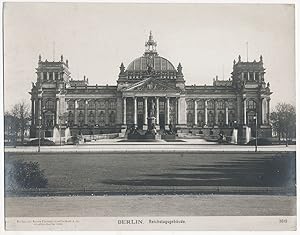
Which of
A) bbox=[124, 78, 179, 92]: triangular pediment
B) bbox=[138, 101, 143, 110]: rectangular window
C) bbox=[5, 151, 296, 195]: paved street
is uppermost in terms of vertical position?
bbox=[124, 78, 179, 92]: triangular pediment

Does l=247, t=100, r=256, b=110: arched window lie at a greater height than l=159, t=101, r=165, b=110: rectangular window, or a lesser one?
lesser

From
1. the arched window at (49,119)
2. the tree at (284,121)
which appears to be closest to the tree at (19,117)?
the arched window at (49,119)

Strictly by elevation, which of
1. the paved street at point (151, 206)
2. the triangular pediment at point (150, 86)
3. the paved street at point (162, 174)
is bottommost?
the paved street at point (151, 206)

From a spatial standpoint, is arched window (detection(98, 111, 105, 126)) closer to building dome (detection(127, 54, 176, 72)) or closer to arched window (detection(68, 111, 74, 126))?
arched window (detection(68, 111, 74, 126))

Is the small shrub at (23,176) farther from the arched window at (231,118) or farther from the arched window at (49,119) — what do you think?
the arched window at (231,118)

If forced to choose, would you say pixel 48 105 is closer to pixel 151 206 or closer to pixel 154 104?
pixel 151 206

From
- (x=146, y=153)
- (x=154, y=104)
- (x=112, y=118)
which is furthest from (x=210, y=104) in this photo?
(x=146, y=153)

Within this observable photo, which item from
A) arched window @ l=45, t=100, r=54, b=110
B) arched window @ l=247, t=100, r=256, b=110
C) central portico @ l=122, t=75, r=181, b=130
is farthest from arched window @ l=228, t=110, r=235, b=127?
arched window @ l=45, t=100, r=54, b=110
